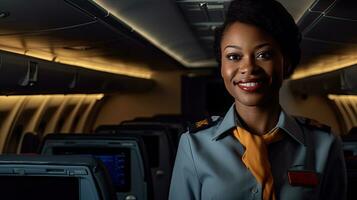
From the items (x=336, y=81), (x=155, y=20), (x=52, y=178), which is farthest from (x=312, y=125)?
(x=336, y=81)

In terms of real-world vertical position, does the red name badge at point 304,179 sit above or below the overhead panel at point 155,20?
below

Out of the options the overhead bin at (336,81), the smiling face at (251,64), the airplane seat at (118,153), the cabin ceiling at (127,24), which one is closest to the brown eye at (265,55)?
the smiling face at (251,64)

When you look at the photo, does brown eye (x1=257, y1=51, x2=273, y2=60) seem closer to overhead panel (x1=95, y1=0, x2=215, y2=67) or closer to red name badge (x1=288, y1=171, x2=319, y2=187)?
red name badge (x1=288, y1=171, x2=319, y2=187)

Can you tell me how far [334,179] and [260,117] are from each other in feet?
1.07

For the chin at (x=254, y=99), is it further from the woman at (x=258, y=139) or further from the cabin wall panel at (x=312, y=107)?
the cabin wall panel at (x=312, y=107)

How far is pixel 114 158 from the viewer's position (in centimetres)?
386

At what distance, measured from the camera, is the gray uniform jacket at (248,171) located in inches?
64.1

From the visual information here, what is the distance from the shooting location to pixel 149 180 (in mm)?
4000

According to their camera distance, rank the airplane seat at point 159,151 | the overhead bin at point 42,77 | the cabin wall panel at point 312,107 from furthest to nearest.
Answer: the cabin wall panel at point 312,107 → the airplane seat at point 159,151 → the overhead bin at point 42,77

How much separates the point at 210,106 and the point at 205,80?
0.83 m

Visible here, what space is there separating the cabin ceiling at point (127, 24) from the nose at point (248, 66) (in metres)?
1.60

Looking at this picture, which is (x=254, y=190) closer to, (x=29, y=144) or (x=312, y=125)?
(x=312, y=125)

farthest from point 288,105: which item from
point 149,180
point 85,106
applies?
point 149,180

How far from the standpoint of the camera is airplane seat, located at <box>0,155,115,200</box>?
1950mm
